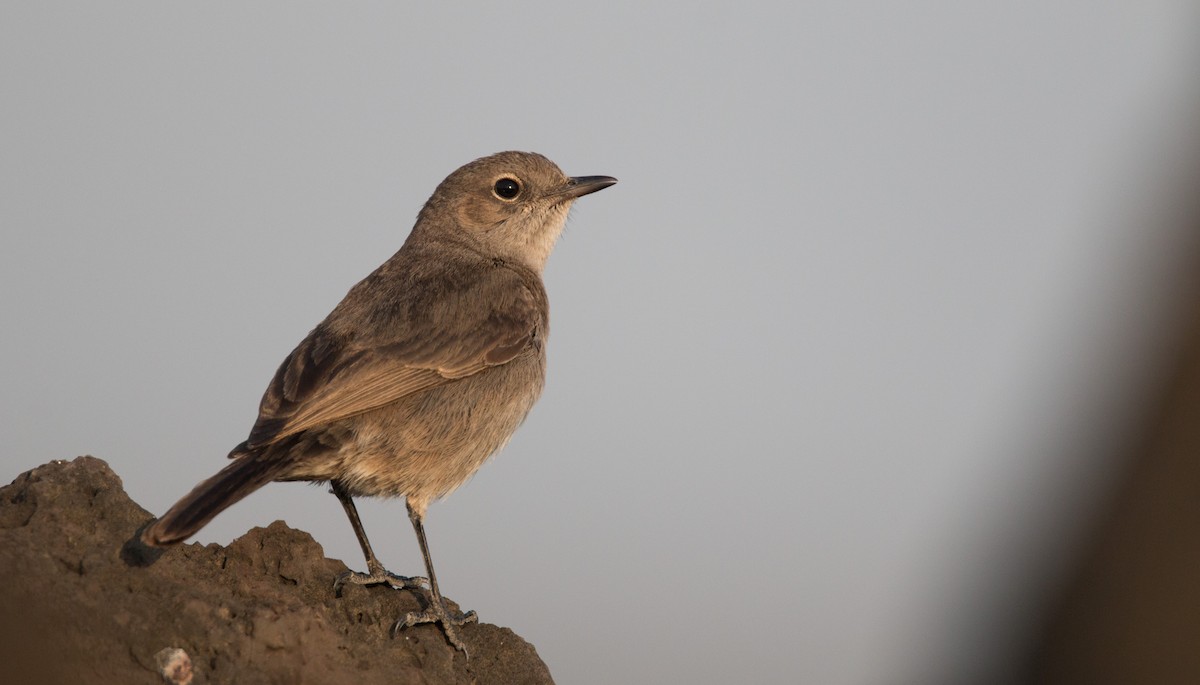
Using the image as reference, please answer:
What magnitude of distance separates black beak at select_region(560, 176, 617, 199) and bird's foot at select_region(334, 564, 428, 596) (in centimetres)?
357

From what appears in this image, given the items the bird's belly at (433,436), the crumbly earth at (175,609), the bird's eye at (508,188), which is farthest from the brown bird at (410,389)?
the bird's eye at (508,188)

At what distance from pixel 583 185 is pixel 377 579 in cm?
387

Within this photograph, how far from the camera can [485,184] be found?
935 centimetres

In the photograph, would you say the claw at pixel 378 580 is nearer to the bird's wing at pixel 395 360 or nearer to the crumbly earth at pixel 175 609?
the crumbly earth at pixel 175 609

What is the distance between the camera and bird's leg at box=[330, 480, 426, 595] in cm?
645

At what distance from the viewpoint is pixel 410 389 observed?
287 inches

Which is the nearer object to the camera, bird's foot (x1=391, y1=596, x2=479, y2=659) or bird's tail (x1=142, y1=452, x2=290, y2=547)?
bird's tail (x1=142, y1=452, x2=290, y2=547)

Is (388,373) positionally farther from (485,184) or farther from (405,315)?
(485,184)

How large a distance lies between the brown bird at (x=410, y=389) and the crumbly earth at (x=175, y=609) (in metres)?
0.20

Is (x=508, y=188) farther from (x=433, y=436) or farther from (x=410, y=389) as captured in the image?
(x=433, y=436)

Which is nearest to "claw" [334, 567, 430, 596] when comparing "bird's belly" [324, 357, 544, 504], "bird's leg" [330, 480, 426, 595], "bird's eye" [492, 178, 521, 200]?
"bird's leg" [330, 480, 426, 595]

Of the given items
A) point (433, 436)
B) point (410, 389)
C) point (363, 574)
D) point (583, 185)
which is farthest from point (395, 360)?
point (583, 185)

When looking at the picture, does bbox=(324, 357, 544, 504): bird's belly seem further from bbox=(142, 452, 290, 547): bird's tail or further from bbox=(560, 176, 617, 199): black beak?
bbox=(560, 176, 617, 199): black beak

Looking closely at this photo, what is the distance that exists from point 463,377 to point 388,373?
542 mm
